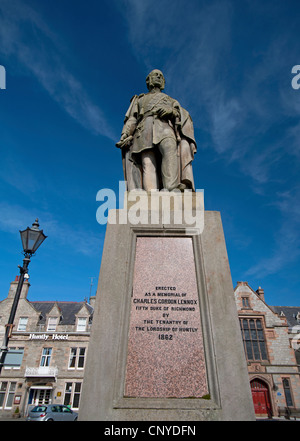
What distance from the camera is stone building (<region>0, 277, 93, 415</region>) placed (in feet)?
94.8

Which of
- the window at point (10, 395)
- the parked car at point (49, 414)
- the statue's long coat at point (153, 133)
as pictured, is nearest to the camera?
the statue's long coat at point (153, 133)

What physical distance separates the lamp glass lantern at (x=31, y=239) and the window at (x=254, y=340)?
2927 cm

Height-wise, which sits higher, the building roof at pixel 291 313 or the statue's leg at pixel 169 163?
the building roof at pixel 291 313

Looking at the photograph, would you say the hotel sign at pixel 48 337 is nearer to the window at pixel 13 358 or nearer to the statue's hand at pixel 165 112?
A: the window at pixel 13 358

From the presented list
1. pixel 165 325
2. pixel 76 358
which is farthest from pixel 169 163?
pixel 76 358

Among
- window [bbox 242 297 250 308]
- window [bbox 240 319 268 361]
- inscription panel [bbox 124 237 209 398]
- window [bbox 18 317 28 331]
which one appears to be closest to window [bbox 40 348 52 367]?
window [bbox 18 317 28 331]

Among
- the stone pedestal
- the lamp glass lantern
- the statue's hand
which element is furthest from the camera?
the lamp glass lantern

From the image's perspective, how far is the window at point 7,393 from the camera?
2829 cm

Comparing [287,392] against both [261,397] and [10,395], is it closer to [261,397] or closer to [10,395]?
[261,397]

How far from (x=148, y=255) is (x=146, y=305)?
75cm

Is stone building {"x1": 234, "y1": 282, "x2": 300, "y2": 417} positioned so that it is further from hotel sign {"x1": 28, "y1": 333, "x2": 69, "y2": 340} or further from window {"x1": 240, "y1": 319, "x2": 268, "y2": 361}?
hotel sign {"x1": 28, "y1": 333, "x2": 69, "y2": 340}

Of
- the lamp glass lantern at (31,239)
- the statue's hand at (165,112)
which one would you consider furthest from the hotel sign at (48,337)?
the statue's hand at (165,112)

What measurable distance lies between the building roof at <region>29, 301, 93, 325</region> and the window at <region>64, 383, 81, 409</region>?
6849mm
